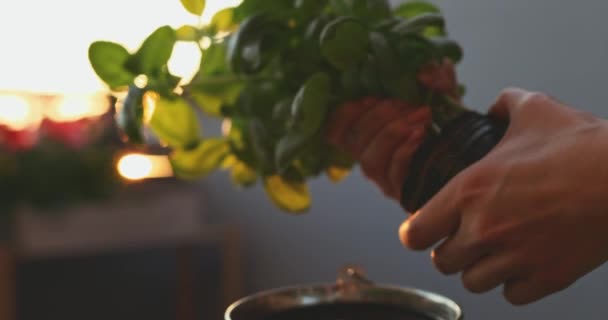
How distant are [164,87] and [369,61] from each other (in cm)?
15

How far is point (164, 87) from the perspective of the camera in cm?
50

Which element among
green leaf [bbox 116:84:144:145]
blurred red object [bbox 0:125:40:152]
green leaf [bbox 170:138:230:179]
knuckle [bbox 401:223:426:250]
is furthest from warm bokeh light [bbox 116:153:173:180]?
knuckle [bbox 401:223:426:250]

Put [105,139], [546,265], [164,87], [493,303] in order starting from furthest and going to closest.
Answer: [105,139] < [493,303] < [164,87] < [546,265]

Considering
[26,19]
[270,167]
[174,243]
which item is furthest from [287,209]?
[26,19]

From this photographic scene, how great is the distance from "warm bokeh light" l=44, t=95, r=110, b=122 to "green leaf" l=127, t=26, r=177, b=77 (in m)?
1.62

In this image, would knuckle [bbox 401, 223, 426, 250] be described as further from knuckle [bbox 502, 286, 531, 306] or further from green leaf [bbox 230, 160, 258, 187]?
green leaf [bbox 230, 160, 258, 187]

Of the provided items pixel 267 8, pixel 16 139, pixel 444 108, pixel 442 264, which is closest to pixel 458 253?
pixel 442 264

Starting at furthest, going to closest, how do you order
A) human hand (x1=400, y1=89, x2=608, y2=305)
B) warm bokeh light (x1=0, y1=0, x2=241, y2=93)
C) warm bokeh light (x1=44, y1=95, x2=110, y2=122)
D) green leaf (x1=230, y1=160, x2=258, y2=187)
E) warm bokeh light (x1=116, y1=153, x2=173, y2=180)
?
warm bokeh light (x1=44, y1=95, x2=110, y2=122)
warm bokeh light (x1=0, y1=0, x2=241, y2=93)
warm bokeh light (x1=116, y1=153, x2=173, y2=180)
green leaf (x1=230, y1=160, x2=258, y2=187)
human hand (x1=400, y1=89, x2=608, y2=305)

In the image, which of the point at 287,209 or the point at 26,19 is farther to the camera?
the point at 26,19

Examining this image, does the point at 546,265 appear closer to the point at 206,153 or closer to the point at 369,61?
the point at 369,61

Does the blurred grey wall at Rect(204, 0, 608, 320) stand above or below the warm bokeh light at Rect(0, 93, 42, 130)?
below

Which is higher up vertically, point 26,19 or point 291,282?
point 26,19

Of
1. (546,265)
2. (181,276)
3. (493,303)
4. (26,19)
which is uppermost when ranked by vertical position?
(26,19)

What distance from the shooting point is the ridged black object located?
17.0 inches
